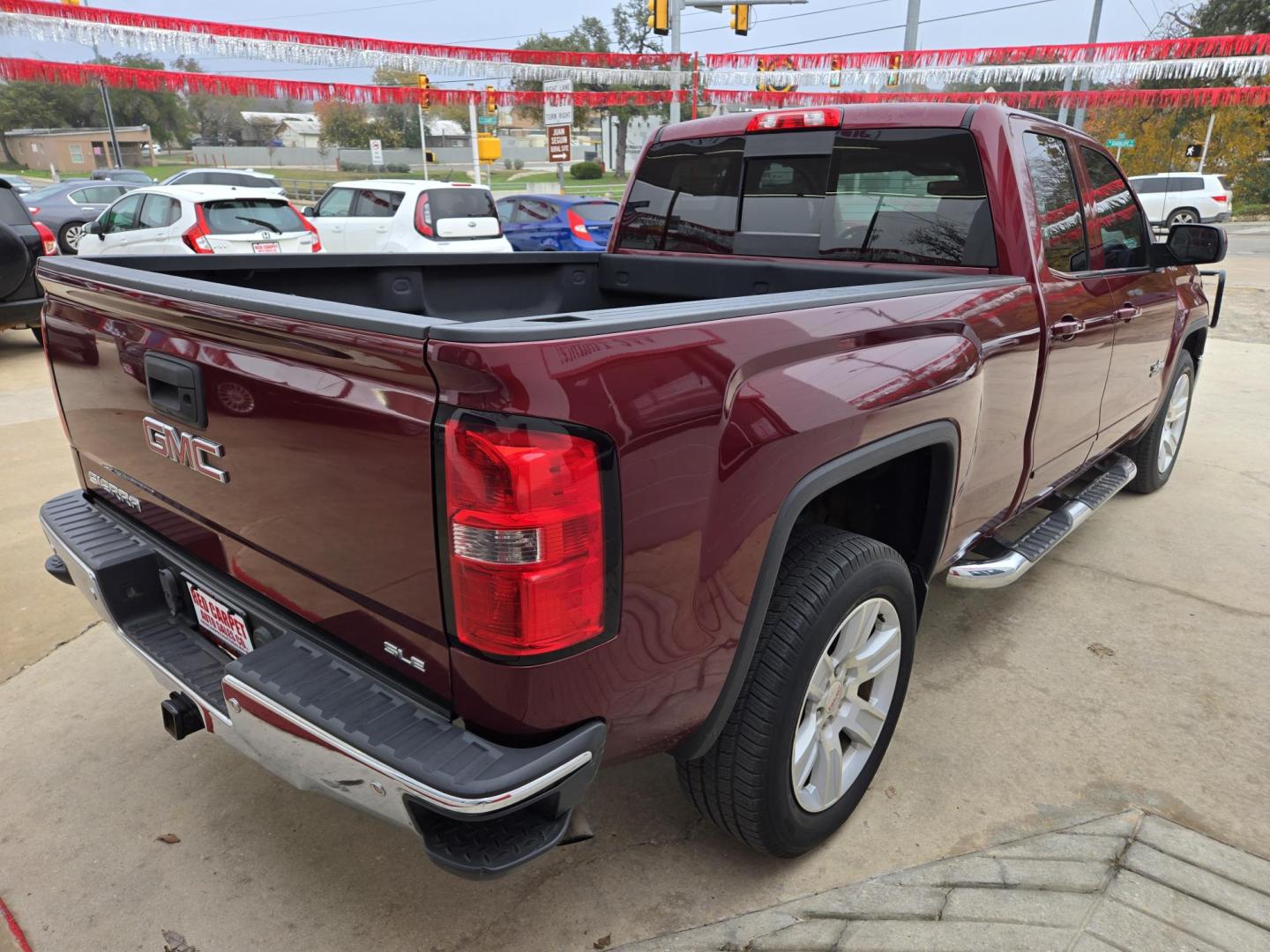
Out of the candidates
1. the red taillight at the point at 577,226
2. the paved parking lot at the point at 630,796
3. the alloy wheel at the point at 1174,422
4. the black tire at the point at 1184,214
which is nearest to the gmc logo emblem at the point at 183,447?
the paved parking lot at the point at 630,796

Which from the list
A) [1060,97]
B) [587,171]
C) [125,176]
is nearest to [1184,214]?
[1060,97]

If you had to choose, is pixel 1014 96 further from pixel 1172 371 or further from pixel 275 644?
pixel 275 644

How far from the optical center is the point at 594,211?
1329cm

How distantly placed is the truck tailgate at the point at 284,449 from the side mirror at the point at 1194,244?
3.63 meters

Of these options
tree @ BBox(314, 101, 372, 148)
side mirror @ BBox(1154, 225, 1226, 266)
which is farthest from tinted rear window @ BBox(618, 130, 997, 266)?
tree @ BBox(314, 101, 372, 148)

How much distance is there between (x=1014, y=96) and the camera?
79.9 ft

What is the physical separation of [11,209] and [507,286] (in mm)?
7707

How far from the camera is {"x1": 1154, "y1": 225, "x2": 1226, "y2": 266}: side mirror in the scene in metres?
3.63

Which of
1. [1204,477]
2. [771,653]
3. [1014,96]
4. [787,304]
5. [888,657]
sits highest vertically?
[1014,96]

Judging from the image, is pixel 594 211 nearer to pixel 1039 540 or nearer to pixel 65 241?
pixel 65 241

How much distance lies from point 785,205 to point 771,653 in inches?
78.7

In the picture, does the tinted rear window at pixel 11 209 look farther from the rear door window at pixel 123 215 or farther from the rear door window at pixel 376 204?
the rear door window at pixel 376 204

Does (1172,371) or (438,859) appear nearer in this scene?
(438,859)

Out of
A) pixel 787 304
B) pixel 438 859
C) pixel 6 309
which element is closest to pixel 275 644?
pixel 438 859
